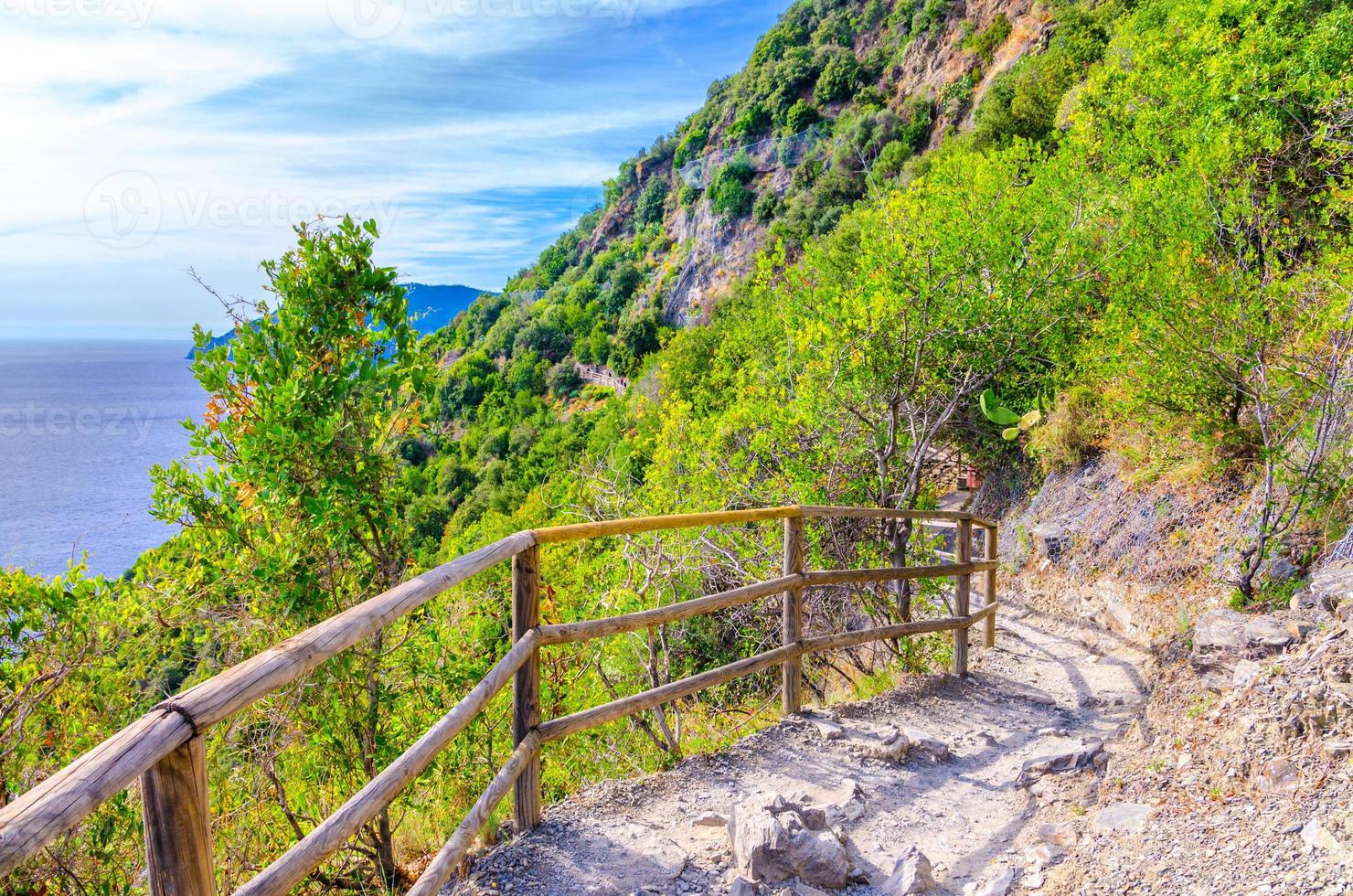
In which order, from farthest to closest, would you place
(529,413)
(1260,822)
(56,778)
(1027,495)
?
1. (529,413)
2. (1027,495)
3. (1260,822)
4. (56,778)

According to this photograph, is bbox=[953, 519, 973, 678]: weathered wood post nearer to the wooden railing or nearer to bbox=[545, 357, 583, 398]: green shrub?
the wooden railing

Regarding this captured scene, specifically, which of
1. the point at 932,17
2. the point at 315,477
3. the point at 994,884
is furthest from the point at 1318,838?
the point at 932,17

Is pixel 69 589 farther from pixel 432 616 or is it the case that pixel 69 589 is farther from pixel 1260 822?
pixel 1260 822

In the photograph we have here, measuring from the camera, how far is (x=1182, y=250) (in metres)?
8.16

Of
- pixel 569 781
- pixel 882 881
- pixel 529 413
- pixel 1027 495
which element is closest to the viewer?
pixel 882 881

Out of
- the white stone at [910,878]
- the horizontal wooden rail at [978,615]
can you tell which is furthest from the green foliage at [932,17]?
the white stone at [910,878]

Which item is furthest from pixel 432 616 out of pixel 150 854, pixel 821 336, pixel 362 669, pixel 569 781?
pixel 821 336

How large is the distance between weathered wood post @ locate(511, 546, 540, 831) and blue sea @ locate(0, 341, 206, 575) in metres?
1.47

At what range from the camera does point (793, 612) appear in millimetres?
4754

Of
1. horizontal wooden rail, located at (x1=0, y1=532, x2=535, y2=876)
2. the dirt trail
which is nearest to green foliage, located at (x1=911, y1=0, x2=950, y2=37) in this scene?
the dirt trail

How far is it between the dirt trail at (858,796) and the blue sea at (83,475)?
93.2 inches

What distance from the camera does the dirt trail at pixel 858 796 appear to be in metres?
3.04

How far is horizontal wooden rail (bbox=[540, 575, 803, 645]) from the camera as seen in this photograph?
10.8 feet

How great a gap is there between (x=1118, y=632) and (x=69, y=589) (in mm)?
8976
